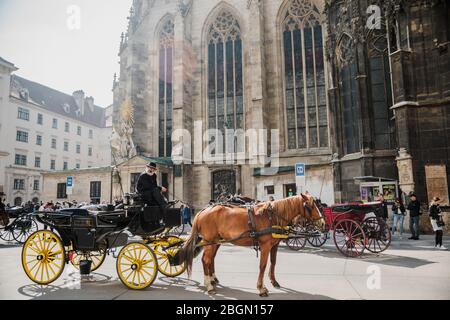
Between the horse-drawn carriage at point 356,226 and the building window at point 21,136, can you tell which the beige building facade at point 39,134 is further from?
the horse-drawn carriage at point 356,226

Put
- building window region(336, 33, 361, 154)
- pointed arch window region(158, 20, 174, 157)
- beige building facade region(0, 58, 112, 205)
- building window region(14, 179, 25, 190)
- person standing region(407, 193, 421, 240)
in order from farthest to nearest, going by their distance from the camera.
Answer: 1. building window region(14, 179, 25, 190)
2. beige building facade region(0, 58, 112, 205)
3. pointed arch window region(158, 20, 174, 157)
4. building window region(336, 33, 361, 154)
5. person standing region(407, 193, 421, 240)

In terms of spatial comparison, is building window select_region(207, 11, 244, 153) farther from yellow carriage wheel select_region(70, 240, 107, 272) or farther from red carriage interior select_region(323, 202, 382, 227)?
yellow carriage wheel select_region(70, 240, 107, 272)

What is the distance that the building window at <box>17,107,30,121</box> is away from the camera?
128 feet

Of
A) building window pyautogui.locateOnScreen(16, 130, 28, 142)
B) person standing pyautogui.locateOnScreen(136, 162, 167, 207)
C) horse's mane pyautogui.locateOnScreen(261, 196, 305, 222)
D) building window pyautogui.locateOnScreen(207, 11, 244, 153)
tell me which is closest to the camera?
horse's mane pyautogui.locateOnScreen(261, 196, 305, 222)

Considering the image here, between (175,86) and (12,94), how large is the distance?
26.2m

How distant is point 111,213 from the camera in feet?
18.1

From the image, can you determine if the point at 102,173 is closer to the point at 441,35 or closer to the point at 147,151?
the point at 147,151

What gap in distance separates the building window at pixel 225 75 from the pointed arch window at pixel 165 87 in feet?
11.6

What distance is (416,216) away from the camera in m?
11.3

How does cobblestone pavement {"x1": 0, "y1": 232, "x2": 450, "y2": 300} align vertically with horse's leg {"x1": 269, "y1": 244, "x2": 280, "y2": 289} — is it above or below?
below

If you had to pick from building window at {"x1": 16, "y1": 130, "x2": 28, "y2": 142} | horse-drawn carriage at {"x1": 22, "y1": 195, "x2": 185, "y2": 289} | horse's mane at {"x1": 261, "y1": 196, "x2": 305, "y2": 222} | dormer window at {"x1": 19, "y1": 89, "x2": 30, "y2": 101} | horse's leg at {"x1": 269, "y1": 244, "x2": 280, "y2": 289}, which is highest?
dormer window at {"x1": 19, "y1": 89, "x2": 30, "y2": 101}

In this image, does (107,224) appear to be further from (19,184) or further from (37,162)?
(37,162)

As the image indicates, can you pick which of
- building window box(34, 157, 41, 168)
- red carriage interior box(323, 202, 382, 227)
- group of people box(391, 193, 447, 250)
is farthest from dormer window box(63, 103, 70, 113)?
red carriage interior box(323, 202, 382, 227)

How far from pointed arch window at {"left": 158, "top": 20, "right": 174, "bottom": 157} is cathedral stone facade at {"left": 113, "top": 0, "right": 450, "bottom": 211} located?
0.29 ft
